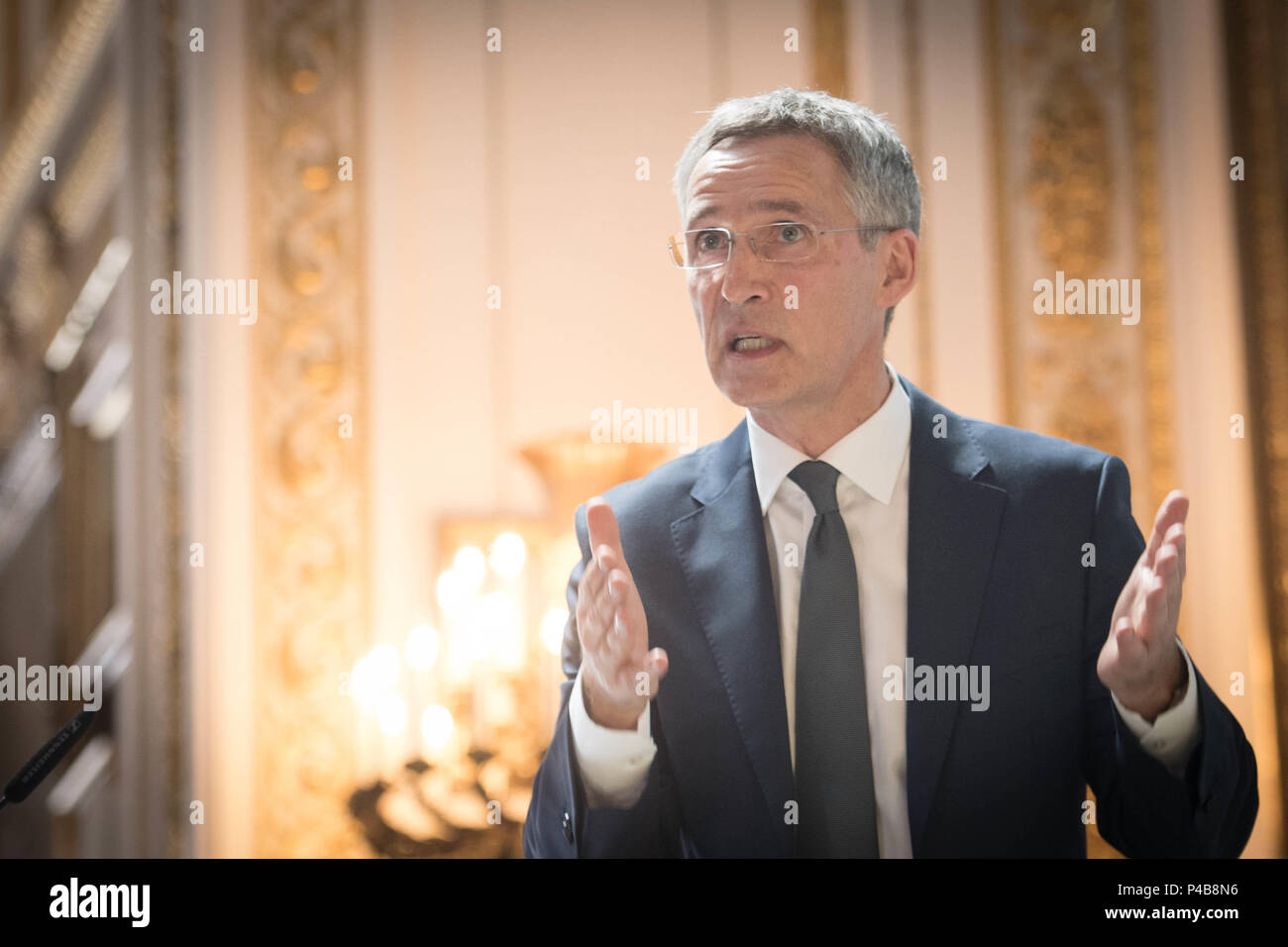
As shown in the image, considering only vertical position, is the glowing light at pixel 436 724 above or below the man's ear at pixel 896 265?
below

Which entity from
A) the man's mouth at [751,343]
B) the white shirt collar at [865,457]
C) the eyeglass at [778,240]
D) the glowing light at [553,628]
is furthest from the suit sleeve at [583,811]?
the glowing light at [553,628]

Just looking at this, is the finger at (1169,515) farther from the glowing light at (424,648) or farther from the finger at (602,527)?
the glowing light at (424,648)

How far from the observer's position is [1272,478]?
2555mm

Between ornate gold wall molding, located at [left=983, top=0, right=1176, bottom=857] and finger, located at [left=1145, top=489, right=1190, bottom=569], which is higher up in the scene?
ornate gold wall molding, located at [left=983, top=0, right=1176, bottom=857]

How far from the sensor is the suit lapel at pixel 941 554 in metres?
1.83

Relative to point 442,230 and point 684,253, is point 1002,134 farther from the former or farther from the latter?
point 442,230

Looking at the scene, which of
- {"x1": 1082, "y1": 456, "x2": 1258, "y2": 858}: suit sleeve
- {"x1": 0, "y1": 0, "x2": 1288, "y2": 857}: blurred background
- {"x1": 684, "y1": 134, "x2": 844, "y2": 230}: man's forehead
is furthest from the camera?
{"x1": 0, "y1": 0, "x2": 1288, "y2": 857}: blurred background

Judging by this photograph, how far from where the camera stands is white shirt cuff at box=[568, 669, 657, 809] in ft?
5.75

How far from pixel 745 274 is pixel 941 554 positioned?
0.64 meters

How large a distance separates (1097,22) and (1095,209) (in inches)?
19.5

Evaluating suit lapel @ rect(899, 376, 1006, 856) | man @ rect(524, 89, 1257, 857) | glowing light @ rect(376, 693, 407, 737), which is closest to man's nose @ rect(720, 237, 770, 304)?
man @ rect(524, 89, 1257, 857)

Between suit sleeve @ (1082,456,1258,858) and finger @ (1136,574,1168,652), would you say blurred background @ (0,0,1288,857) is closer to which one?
Result: suit sleeve @ (1082,456,1258,858)

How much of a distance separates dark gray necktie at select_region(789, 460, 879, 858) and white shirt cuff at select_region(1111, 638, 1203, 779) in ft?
1.50

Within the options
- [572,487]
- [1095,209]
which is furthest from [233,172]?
[1095,209]
